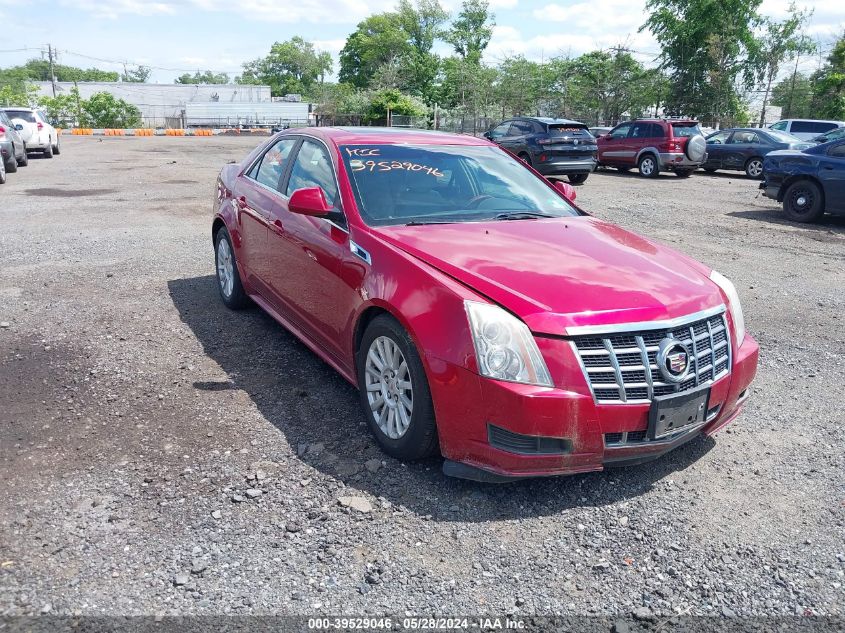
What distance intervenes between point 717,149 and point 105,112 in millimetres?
64054

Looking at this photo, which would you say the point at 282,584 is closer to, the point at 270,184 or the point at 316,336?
the point at 316,336

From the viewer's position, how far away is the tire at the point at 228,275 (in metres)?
6.00

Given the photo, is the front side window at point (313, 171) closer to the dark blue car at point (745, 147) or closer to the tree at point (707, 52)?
the dark blue car at point (745, 147)

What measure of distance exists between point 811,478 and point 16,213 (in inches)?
480

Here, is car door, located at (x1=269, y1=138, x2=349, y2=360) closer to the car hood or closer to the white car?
the car hood

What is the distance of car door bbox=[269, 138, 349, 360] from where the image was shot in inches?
163

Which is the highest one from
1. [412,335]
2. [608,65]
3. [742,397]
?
[608,65]

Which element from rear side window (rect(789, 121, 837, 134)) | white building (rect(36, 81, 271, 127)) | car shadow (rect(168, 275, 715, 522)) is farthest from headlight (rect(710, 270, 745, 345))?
white building (rect(36, 81, 271, 127))

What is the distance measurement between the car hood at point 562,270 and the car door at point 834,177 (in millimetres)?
9391

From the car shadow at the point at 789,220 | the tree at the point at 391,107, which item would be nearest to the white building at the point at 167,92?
the tree at the point at 391,107

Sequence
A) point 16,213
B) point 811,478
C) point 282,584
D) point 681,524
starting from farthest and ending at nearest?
1. point 16,213
2. point 811,478
3. point 681,524
4. point 282,584

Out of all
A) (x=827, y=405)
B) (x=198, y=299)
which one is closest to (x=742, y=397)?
(x=827, y=405)

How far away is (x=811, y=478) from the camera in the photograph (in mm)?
3650

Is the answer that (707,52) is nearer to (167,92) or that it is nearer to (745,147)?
(745,147)
